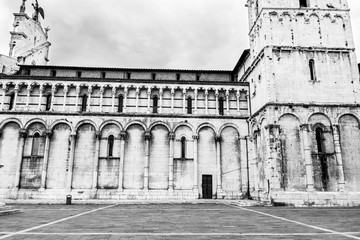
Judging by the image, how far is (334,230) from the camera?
33.3ft

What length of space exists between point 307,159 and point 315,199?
3.30 meters

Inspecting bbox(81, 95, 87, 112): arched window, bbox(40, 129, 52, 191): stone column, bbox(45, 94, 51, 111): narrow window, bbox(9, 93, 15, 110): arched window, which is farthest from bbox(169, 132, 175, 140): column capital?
bbox(9, 93, 15, 110): arched window

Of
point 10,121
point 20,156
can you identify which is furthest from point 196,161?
point 10,121

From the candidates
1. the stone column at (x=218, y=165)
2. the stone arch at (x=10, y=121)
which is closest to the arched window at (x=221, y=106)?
the stone column at (x=218, y=165)

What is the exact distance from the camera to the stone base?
21.7 metres

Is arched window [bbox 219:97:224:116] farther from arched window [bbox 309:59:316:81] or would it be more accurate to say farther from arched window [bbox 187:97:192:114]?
arched window [bbox 309:59:316:81]

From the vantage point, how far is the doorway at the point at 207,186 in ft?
89.5

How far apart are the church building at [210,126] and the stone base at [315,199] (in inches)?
3.3

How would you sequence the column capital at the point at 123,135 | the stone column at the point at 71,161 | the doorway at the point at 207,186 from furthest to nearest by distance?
1. the column capital at the point at 123,135
2. the doorway at the point at 207,186
3. the stone column at the point at 71,161

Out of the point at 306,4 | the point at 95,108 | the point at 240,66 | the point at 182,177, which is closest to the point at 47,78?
the point at 95,108

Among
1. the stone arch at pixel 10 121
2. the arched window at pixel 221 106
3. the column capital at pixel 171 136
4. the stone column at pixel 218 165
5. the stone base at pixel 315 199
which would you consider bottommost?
the stone base at pixel 315 199

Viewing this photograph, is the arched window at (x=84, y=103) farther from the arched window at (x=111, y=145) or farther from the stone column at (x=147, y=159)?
the stone column at (x=147, y=159)

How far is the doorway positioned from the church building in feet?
0.33

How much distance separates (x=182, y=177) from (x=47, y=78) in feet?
59.3
